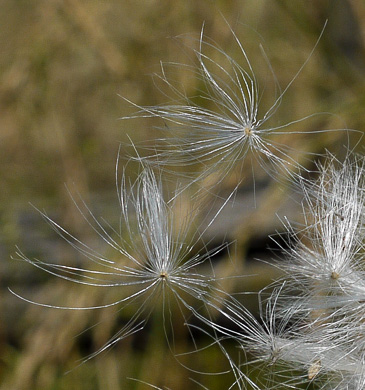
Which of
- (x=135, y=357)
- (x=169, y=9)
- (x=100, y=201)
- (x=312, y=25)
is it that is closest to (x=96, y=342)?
(x=135, y=357)

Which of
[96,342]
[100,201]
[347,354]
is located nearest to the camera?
[347,354]

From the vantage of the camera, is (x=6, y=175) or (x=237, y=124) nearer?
(x=237, y=124)

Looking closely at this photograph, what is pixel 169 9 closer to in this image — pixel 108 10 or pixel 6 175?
pixel 108 10

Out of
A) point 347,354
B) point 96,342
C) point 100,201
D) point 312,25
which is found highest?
point 312,25

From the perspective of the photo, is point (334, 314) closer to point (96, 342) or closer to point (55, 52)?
point (96, 342)

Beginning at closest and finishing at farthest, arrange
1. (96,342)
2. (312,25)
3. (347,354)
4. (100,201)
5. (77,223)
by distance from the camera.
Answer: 1. (347,354)
2. (96,342)
3. (312,25)
4. (77,223)
5. (100,201)

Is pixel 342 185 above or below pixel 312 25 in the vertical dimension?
below
